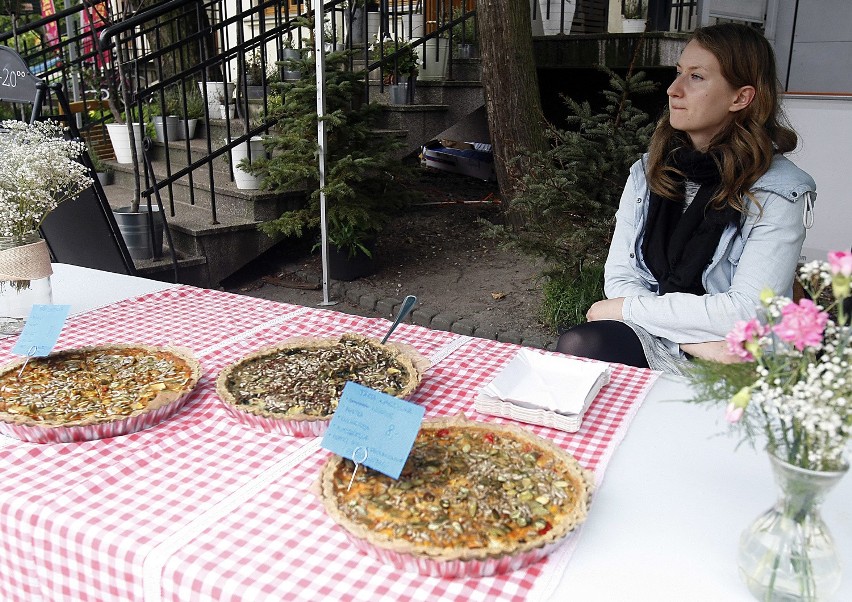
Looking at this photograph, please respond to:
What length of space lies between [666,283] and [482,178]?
6.58 m

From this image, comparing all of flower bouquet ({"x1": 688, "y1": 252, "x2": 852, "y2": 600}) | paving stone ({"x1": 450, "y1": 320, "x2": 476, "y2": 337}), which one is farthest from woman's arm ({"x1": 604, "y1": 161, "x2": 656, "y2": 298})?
paving stone ({"x1": 450, "y1": 320, "x2": 476, "y2": 337})

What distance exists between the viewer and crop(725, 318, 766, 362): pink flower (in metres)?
0.82

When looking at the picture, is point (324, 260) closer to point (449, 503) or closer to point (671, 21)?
point (449, 503)

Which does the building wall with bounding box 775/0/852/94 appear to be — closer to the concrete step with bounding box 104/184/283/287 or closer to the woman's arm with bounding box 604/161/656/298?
the concrete step with bounding box 104/184/283/287

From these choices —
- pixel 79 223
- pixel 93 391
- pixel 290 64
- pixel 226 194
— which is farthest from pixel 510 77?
pixel 93 391

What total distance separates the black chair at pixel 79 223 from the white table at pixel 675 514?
2710mm

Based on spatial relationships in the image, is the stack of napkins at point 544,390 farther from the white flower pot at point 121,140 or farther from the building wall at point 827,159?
the white flower pot at point 121,140

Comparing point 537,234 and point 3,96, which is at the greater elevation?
point 3,96

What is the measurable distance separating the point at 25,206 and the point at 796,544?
177cm

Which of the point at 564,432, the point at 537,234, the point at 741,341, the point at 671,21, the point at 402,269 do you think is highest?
the point at 671,21

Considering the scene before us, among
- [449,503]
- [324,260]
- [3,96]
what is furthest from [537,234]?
[449,503]

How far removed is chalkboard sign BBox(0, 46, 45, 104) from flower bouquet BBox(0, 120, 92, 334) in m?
1.49

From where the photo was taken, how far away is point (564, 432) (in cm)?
144

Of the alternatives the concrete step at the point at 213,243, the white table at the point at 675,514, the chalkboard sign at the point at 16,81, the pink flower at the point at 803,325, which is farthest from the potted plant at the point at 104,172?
the pink flower at the point at 803,325
